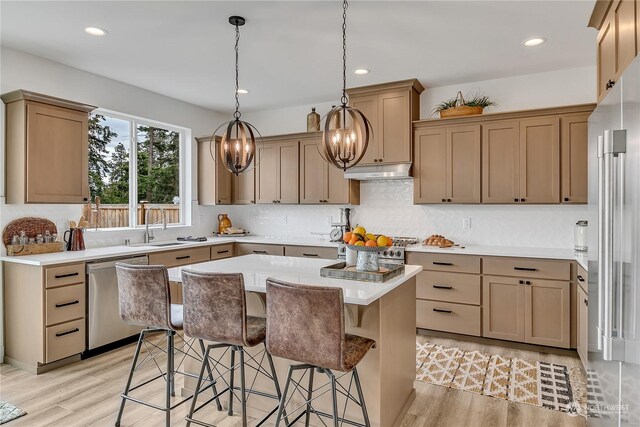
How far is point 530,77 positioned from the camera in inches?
166

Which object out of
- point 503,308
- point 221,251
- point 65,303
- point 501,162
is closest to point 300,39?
point 501,162

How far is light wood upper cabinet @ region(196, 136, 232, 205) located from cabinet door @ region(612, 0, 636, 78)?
179 inches

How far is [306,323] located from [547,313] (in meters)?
2.82

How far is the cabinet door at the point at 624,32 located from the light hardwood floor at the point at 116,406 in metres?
2.13

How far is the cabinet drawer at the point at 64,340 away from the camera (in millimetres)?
3209

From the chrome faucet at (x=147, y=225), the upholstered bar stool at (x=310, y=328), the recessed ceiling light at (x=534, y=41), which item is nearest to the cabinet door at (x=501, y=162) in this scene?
the recessed ceiling light at (x=534, y=41)

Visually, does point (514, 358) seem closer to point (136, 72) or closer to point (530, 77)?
point (530, 77)

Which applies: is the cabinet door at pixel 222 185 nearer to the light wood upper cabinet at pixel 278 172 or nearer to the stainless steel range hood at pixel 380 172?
the light wood upper cabinet at pixel 278 172

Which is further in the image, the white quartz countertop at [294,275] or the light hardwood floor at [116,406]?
the light hardwood floor at [116,406]

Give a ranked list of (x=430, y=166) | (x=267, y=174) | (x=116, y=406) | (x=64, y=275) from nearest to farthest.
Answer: (x=116, y=406), (x=64, y=275), (x=430, y=166), (x=267, y=174)

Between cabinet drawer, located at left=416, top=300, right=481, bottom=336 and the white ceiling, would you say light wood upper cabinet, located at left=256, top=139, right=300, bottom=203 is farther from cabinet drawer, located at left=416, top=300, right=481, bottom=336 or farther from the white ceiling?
cabinet drawer, located at left=416, top=300, right=481, bottom=336

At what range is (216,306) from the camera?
207 cm

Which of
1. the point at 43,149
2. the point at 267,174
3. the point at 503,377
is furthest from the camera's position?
the point at 267,174

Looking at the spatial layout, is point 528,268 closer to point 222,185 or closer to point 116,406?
point 116,406
